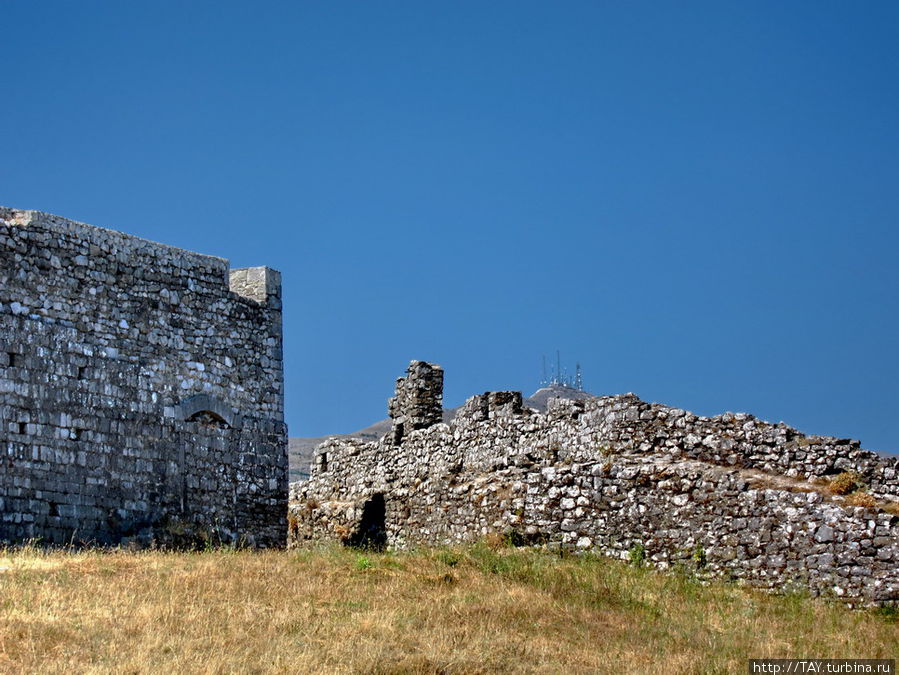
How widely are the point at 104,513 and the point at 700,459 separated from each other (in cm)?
839

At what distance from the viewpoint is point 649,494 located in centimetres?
1644

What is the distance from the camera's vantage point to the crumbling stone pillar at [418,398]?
2334 cm

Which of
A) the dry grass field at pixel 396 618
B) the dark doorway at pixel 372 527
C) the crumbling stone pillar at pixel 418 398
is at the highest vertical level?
the crumbling stone pillar at pixel 418 398

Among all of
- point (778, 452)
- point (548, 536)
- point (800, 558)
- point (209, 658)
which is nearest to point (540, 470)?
point (548, 536)

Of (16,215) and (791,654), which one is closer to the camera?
(791,654)

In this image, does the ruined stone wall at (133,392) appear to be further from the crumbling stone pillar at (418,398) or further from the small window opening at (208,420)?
the crumbling stone pillar at (418,398)

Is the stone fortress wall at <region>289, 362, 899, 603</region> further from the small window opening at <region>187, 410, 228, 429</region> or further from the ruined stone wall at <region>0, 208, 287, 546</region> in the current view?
the small window opening at <region>187, 410, 228, 429</region>

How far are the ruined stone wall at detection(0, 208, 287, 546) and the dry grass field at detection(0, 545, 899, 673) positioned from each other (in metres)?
1.65

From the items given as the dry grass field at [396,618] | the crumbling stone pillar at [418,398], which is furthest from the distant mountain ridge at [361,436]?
the dry grass field at [396,618]

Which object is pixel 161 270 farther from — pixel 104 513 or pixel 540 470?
pixel 540 470

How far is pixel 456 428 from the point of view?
22.1 meters

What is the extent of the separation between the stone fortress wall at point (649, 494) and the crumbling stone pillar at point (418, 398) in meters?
0.28

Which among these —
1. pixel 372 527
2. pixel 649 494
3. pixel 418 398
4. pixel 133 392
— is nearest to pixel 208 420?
pixel 133 392

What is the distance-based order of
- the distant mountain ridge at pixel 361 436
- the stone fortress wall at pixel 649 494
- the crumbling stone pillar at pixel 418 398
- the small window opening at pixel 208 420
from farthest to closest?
the distant mountain ridge at pixel 361 436 < the crumbling stone pillar at pixel 418 398 < the small window opening at pixel 208 420 < the stone fortress wall at pixel 649 494
